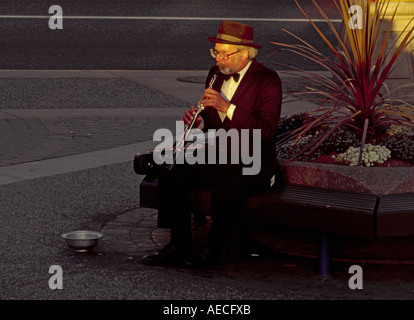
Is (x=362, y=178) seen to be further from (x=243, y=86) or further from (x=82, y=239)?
(x=82, y=239)

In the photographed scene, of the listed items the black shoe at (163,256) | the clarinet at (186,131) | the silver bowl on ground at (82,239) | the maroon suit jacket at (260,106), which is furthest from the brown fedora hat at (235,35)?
the silver bowl on ground at (82,239)

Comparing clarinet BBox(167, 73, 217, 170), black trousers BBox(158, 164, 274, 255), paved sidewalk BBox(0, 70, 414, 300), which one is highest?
clarinet BBox(167, 73, 217, 170)

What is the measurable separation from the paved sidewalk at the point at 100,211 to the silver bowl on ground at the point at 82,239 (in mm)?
52

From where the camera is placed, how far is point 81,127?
420 inches

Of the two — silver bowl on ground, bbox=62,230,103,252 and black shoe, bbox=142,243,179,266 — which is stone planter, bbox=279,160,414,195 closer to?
black shoe, bbox=142,243,179,266

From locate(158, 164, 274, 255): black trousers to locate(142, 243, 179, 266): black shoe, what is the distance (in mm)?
45

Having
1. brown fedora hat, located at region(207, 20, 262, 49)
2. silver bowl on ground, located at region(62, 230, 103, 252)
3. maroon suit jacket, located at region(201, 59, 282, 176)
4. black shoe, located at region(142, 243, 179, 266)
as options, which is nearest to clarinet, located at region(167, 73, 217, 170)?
maroon suit jacket, located at region(201, 59, 282, 176)

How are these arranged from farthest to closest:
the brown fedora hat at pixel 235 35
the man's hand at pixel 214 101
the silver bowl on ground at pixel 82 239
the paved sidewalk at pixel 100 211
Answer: the silver bowl on ground at pixel 82 239, the brown fedora hat at pixel 235 35, the man's hand at pixel 214 101, the paved sidewalk at pixel 100 211

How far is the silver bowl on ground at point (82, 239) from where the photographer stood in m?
6.57

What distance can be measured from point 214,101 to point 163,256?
1.01 m

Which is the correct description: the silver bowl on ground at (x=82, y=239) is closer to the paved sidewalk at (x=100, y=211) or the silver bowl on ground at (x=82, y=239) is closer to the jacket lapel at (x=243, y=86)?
the paved sidewalk at (x=100, y=211)

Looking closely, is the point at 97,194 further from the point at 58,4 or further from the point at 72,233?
the point at 58,4

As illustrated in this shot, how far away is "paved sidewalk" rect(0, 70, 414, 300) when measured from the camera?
5941 millimetres
